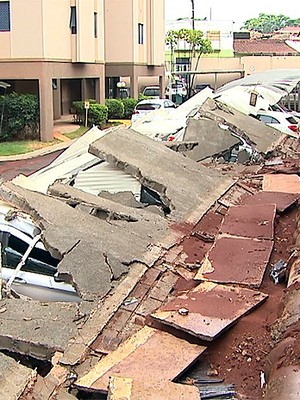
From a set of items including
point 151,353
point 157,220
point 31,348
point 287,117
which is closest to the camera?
point 151,353

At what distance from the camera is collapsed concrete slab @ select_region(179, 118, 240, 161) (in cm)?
1298

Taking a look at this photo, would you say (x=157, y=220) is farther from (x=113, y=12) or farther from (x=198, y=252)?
(x=113, y=12)

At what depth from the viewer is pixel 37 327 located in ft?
19.1

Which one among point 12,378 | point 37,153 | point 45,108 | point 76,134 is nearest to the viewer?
point 12,378

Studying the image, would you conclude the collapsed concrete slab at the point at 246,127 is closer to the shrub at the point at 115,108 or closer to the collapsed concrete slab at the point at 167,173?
the collapsed concrete slab at the point at 167,173

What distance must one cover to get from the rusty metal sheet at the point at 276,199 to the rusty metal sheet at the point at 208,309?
10.3 feet

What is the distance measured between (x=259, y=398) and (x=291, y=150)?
35.3ft

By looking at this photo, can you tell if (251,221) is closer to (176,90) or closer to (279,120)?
(279,120)

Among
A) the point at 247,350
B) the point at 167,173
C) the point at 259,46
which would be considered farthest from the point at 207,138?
the point at 259,46

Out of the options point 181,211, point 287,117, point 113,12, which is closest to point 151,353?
point 181,211

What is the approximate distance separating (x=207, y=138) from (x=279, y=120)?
6.53 metres

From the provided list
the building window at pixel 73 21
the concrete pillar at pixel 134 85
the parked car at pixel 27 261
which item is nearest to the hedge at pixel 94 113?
the building window at pixel 73 21

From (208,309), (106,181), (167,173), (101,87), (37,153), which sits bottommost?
(37,153)

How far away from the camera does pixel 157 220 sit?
327 inches
